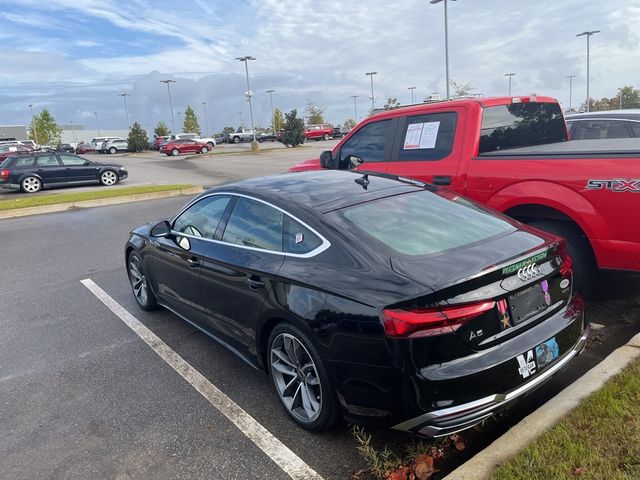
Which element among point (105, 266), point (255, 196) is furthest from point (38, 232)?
point (255, 196)

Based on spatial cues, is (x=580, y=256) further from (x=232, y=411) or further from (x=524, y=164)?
(x=232, y=411)

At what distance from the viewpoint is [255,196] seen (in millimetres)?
3863

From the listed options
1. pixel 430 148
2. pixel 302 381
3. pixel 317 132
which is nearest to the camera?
pixel 302 381

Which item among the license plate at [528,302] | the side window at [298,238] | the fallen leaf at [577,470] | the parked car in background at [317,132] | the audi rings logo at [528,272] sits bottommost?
the fallen leaf at [577,470]

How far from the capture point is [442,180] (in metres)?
5.30

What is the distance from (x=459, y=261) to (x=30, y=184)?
2048 cm

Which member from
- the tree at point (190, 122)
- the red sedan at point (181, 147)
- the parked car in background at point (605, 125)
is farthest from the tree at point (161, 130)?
the parked car in background at point (605, 125)

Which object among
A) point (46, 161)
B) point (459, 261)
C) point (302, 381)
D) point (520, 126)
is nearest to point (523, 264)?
point (459, 261)

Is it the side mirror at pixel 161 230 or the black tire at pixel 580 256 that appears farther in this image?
the side mirror at pixel 161 230

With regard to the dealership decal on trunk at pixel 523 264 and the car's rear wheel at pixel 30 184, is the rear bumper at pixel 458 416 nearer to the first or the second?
the dealership decal on trunk at pixel 523 264

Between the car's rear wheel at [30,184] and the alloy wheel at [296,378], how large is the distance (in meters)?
19.4

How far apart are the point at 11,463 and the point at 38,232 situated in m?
8.90

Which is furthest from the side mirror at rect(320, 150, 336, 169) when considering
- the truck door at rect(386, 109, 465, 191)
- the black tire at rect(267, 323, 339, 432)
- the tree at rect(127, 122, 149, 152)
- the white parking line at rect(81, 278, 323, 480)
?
the tree at rect(127, 122, 149, 152)

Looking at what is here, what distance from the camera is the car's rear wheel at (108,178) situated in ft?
68.7
